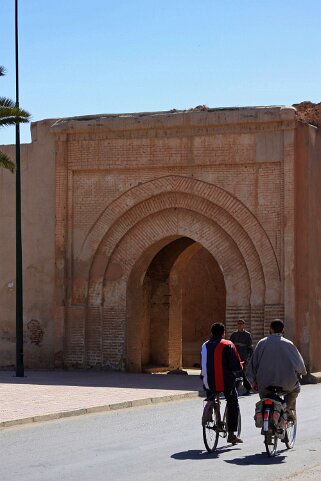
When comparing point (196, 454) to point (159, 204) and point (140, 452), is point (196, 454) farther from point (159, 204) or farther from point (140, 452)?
point (159, 204)

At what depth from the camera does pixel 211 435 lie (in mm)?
11383

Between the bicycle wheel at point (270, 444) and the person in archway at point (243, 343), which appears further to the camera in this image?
the person in archway at point (243, 343)

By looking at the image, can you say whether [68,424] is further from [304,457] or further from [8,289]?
[8,289]

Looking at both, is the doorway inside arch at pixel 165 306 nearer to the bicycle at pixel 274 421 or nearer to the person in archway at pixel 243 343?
the person in archway at pixel 243 343

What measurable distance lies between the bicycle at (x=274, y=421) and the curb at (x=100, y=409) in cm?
407

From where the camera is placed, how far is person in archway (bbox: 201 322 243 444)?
11.8m

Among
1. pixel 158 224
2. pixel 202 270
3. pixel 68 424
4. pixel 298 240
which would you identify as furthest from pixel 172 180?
pixel 202 270

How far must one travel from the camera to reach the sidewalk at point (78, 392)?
50.5 feet

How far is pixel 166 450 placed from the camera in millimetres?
11336

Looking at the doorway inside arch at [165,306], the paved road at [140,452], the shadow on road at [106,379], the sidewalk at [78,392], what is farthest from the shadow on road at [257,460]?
the doorway inside arch at [165,306]

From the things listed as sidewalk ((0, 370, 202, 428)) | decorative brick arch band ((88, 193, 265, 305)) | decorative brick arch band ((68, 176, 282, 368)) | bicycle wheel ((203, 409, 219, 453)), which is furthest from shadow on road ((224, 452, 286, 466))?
decorative brick arch band ((88, 193, 265, 305))

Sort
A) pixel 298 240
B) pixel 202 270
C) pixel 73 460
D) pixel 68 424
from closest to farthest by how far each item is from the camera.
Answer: pixel 73 460
pixel 68 424
pixel 298 240
pixel 202 270

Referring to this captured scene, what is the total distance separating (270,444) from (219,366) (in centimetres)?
125

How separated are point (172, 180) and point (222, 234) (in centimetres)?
161
